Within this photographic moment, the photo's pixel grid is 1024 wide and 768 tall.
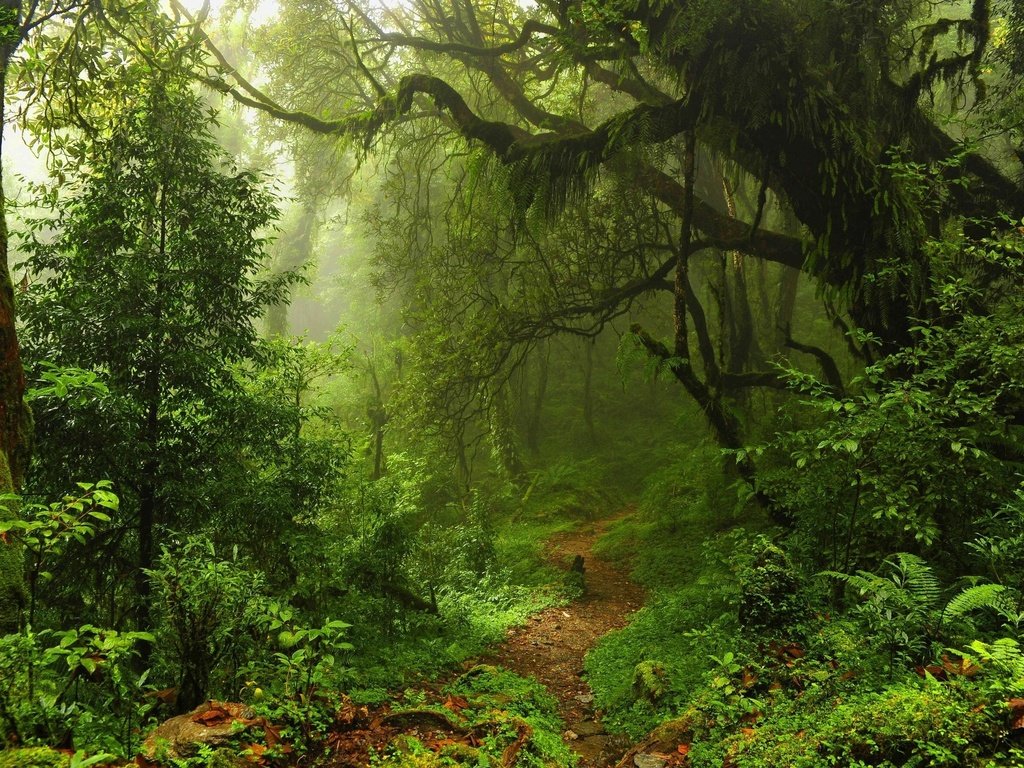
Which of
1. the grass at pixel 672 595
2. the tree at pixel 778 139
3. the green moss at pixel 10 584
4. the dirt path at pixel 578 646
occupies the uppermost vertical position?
the tree at pixel 778 139

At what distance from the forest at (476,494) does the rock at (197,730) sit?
3 centimetres

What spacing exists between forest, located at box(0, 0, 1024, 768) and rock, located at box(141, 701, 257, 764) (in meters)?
0.03

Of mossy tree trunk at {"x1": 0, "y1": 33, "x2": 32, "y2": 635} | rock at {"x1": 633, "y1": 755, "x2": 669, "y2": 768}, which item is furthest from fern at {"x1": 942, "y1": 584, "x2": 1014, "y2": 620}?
mossy tree trunk at {"x1": 0, "y1": 33, "x2": 32, "y2": 635}

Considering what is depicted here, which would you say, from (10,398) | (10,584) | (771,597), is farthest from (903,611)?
(10,398)

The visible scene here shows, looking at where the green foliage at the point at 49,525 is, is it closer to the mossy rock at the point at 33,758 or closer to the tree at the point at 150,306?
the mossy rock at the point at 33,758

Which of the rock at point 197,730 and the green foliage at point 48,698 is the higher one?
the green foliage at point 48,698

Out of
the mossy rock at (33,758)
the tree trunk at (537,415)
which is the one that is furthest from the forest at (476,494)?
the tree trunk at (537,415)

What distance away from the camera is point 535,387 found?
2148 centimetres

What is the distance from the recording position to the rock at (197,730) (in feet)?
9.81

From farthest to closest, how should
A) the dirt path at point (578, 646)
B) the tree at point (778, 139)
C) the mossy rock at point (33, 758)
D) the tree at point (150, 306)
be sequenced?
the tree at point (778, 139) → the tree at point (150, 306) → the dirt path at point (578, 646) → the mossy rock at point (33, 758)

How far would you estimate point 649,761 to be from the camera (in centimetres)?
387

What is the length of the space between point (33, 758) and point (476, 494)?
31.7ft

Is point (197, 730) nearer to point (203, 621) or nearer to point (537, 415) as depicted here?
point (203, 621)

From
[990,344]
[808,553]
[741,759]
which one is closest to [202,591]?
[741,759]
